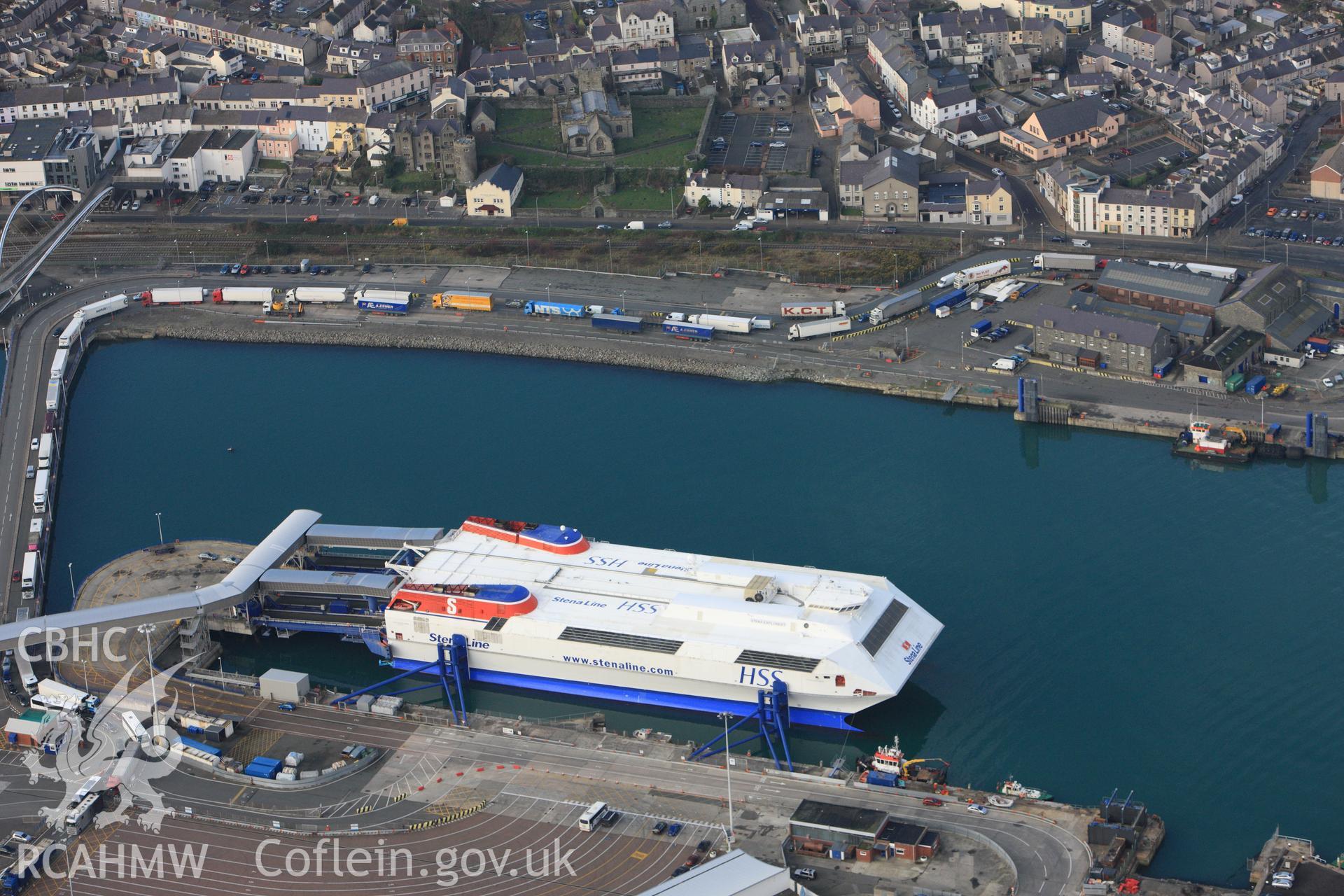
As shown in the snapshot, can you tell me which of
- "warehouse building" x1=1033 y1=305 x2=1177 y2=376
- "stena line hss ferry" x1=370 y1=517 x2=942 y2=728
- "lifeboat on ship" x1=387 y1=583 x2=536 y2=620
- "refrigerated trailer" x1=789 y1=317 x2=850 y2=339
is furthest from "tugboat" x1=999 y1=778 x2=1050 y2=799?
"refrigerated trailer" x1=789 y1=317 x2=850 y2=339

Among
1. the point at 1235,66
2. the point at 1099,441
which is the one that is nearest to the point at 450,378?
the point at 1099,441

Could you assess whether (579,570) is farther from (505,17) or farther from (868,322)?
(505,17)

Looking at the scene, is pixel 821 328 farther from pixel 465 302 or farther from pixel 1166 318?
pixel 465 302

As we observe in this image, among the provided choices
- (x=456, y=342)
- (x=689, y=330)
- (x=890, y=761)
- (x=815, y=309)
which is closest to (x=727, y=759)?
(x=890, y=761)

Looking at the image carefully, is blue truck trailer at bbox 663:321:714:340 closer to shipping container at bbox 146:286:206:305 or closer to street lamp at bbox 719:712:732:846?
shipping container at bbox 146:286:206:305

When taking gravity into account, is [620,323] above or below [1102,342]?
above

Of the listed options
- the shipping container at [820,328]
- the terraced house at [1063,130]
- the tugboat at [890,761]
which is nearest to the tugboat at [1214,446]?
the shipping container at [820,328]
